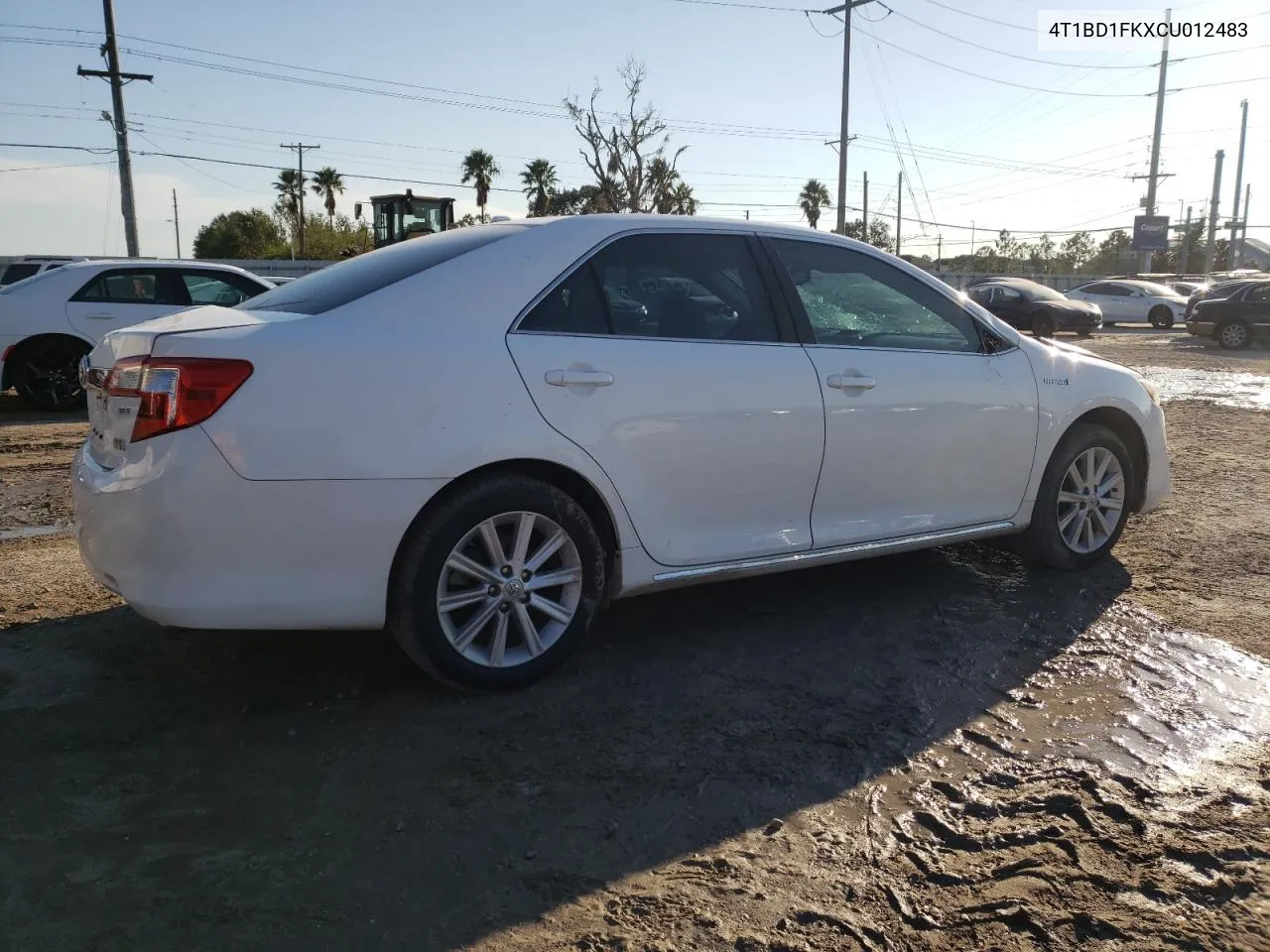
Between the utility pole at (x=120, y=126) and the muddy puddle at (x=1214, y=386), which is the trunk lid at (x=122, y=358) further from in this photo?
the utility pole at (x=120, y=126)

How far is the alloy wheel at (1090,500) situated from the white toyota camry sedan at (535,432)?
40 centimetres

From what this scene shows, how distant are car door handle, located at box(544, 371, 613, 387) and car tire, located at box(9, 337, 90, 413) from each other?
8417 millimetres

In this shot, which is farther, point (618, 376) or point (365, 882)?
point (618, 376)

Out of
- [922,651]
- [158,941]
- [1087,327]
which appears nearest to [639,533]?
[922,651]

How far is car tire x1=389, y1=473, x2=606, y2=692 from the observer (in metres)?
3.17

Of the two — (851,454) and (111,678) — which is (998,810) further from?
(111,678)

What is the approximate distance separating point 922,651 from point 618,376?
1627 mm

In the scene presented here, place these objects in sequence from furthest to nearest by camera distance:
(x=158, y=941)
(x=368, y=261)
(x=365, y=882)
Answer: (x=368, y=261) < (x=365, y=882) < (x=158, y=941)

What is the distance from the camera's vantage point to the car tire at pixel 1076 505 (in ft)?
15.5

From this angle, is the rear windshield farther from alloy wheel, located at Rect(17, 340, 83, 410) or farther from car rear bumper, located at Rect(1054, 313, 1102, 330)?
car rear bumper, located at Rect(1054, 313, 1102, 330)

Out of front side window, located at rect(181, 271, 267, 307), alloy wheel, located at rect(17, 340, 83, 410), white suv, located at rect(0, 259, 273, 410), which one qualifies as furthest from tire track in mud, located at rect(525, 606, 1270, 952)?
alloy wheel, located at rect(17, 340, 83, 410)

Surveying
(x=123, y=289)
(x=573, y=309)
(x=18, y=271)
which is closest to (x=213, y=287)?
(x=123, y=289)

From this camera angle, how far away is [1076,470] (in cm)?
483

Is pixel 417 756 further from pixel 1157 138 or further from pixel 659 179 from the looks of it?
pixel 1157 138
